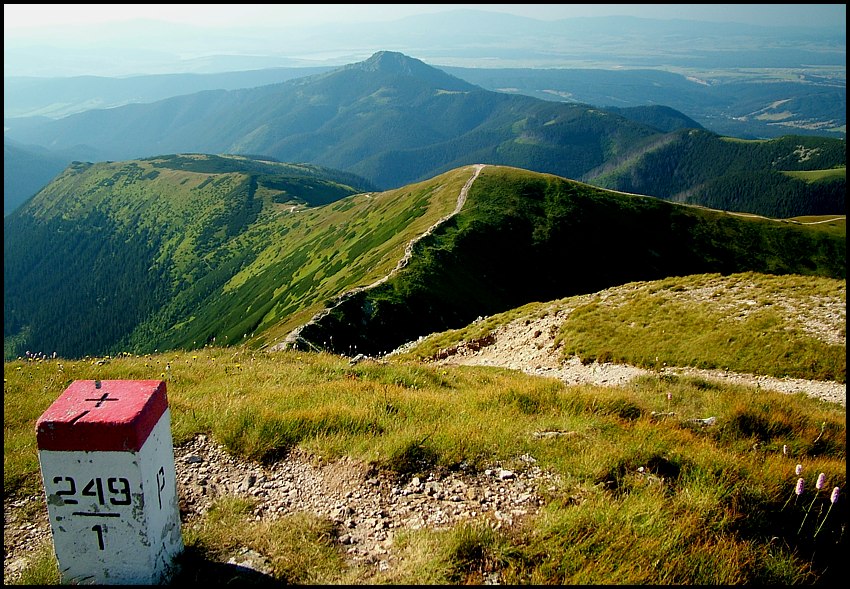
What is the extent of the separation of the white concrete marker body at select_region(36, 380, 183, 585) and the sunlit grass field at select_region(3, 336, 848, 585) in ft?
2.37

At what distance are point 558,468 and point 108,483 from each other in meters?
6.30

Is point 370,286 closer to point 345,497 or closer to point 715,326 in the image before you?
point 715,326

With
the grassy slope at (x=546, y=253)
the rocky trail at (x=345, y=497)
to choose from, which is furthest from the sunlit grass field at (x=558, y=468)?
the grassy slope at (x=546, y=253)

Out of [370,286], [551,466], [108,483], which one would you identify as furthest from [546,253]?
[108,483]

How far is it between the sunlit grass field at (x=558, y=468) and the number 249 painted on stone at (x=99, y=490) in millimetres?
1377

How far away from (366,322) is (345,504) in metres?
42.4

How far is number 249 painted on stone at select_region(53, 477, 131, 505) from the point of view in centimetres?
512

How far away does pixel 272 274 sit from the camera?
125125 mm

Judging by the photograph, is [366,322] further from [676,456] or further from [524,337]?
[676,456]

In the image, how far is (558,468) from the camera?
7.97 meters

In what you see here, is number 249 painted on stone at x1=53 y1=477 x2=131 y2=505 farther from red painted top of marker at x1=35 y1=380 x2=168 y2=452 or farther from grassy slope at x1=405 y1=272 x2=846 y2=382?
grassy slope at x1=405 y1=272 x2=846 y2=382

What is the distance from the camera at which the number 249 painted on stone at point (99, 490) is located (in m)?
5.12

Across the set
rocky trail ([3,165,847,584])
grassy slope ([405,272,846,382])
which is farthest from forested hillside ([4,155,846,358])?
rocky trail ([3,165,847,584])

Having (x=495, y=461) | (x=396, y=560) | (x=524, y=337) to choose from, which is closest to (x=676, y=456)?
(x=495, y=461)
